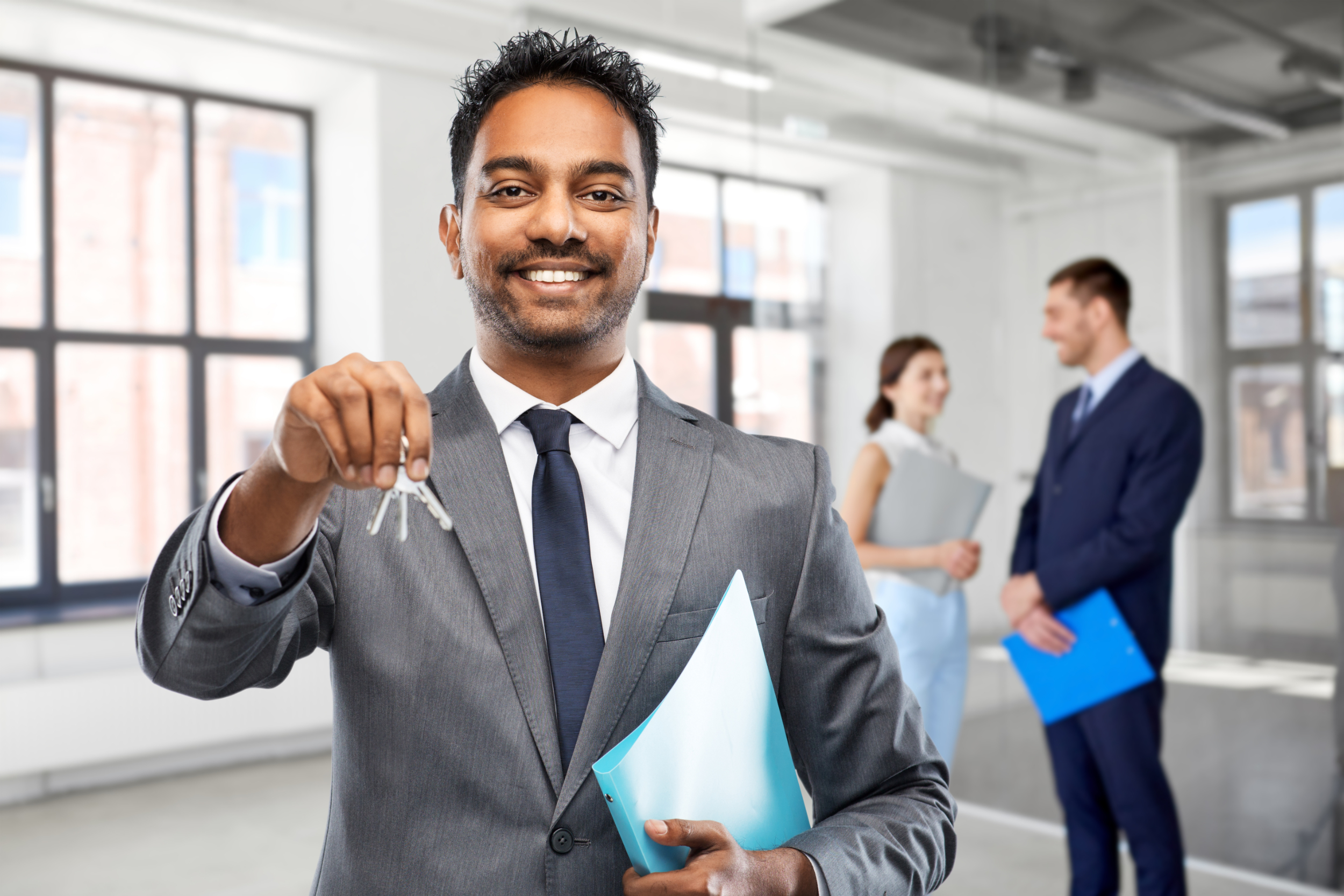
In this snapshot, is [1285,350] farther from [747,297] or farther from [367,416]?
[367,416]

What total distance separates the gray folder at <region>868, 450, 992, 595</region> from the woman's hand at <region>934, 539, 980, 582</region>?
36mm

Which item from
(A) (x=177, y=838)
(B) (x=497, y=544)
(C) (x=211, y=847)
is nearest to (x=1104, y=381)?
(B) (x=497, y=544)

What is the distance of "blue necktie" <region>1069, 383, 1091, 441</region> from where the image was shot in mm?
2816

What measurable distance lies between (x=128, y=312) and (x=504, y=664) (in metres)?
5.04

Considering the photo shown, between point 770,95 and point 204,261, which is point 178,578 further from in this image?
point 204,261

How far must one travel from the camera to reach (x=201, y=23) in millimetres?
4539

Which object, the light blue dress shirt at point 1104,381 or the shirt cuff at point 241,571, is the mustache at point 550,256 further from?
the light blue dress shirt at point 1104,381

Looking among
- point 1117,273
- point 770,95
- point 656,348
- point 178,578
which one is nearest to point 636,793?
point 178,578

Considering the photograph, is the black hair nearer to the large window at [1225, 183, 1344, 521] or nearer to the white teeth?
the white teeth

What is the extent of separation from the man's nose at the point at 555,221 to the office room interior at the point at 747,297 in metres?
2.71

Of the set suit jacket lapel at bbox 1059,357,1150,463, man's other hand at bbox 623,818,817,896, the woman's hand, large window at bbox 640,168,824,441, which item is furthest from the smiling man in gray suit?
large window at bbox 640,168,824,441

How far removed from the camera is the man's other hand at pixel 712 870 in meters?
0.71

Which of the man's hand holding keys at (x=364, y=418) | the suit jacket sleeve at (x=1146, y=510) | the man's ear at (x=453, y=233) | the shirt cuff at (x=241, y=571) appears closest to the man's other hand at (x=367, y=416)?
the man's hand holding keys at (x=364, y=418)

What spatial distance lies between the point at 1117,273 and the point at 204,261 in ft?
14.4
